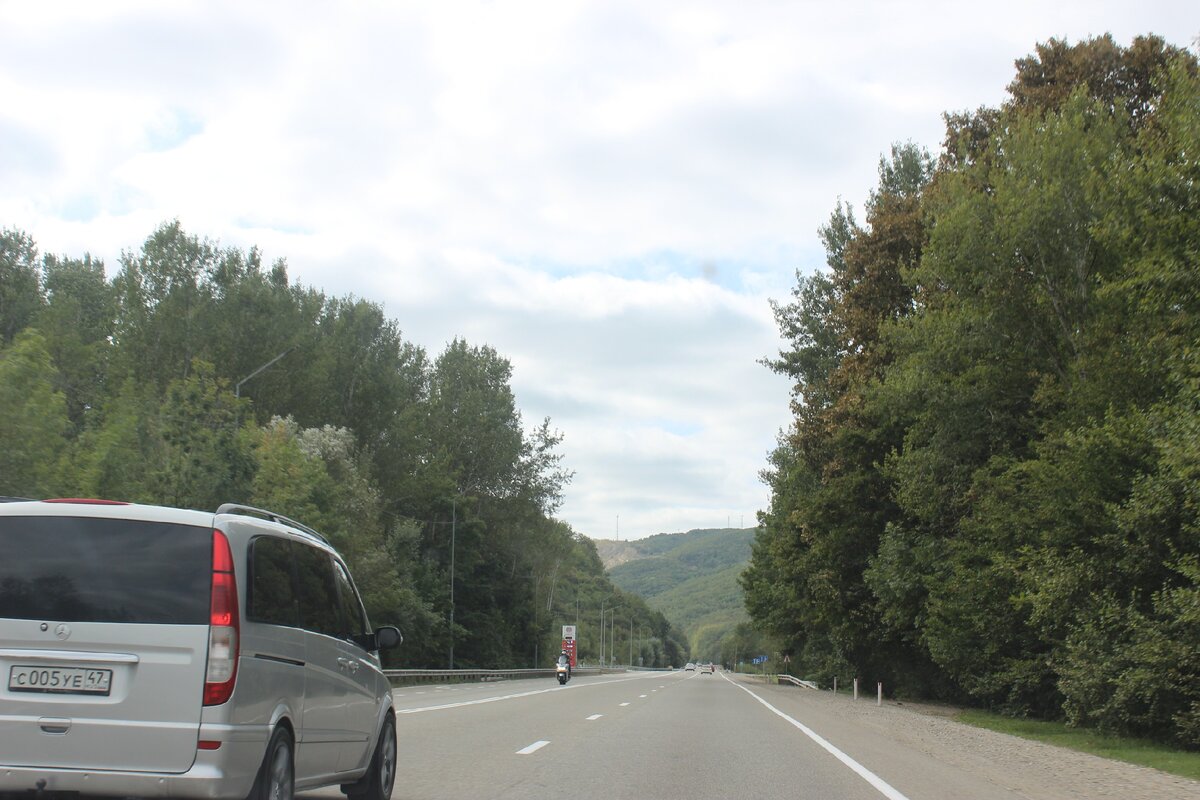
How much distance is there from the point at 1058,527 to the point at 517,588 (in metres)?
63.1

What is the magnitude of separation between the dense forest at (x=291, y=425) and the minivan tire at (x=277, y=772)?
2481 cm

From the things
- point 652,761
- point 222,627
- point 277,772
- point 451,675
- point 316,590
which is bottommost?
point 451,675

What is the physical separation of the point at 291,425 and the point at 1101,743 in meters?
35.7

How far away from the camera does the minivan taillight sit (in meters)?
5.76

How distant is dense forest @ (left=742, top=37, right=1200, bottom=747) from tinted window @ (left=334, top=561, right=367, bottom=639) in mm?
13336

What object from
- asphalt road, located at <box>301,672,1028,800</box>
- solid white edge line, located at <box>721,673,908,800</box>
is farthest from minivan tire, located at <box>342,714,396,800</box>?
solid white edge line, located at <box>721,673,908,800</box>

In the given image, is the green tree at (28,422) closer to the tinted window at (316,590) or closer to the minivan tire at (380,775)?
the minivan tire at (380,775)

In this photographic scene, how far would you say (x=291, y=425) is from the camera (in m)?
47.4

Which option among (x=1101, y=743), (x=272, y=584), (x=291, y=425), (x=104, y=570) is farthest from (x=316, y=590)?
(x=291, y=425)

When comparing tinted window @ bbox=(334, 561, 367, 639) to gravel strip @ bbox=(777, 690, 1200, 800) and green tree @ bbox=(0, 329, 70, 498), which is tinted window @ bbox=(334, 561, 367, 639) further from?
green tree @ bbox=(0, 329, 70, 498)

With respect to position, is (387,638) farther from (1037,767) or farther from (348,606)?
(1037,767)

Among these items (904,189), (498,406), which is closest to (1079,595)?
(904,189)

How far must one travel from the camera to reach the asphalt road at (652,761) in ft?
32.6

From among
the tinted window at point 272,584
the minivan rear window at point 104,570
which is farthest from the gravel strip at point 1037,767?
the minivan rear window at point 104,570
